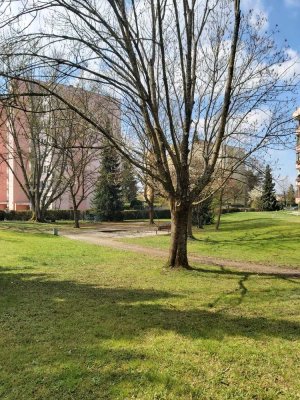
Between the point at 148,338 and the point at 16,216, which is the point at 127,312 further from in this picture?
the point at 16,216

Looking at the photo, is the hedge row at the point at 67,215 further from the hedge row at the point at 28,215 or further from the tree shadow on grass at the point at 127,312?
the tree shadow on grass at the point at 127,312

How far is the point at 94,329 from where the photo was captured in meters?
5.59

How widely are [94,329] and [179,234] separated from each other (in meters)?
5.97

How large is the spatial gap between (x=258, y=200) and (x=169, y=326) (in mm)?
67178

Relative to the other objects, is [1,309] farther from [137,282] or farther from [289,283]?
[289,283]

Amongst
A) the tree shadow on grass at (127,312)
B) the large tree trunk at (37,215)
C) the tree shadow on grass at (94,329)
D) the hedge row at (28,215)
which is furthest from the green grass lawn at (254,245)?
the hedge row at (28,215)

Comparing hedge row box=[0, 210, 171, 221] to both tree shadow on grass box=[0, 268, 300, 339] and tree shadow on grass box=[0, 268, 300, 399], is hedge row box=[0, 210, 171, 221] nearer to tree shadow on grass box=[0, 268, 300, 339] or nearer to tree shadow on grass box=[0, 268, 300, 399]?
tree shadow on grass box=[0, 268, 300, 339]

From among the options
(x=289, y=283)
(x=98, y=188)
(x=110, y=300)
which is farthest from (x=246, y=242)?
(x=98, y=188)

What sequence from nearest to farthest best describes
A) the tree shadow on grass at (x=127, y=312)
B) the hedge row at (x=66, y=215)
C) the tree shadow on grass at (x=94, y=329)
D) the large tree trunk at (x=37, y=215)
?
1. the tree shadow on grass at (x=94, y=329)
2. the tree shadow on grass at (x=127, y=312)
3. the large tree trunk at (x=37, y=215)
4. the hedge row at (x=66, y=215)

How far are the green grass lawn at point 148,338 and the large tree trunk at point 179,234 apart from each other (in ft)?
4.55

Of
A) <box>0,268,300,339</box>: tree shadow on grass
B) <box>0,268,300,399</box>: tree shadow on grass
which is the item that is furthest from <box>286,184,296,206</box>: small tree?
<box>0,268,300,399</box>: tree shadow on grass

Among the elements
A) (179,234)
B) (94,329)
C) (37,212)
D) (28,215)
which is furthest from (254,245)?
(28,215)

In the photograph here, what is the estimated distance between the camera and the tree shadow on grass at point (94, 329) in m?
4.01

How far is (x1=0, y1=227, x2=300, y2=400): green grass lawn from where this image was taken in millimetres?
3812
